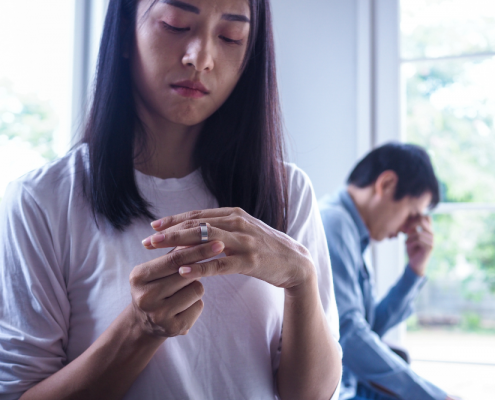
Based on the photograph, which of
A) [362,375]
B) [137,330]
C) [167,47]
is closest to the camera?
[137,330]

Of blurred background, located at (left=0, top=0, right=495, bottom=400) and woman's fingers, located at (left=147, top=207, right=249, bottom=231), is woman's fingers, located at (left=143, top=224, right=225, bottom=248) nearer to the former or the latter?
woman's fingers, located at (left=147, top=207, right=249, bottom=231)

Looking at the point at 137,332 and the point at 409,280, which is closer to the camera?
the point at 137,332

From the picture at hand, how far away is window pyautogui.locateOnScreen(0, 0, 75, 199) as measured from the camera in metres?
1.49

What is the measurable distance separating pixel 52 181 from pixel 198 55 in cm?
31

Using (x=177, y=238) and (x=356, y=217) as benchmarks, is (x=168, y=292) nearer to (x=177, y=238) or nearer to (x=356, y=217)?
(x=177, y=238)

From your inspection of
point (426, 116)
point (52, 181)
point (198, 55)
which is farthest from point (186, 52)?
point (426, 116)

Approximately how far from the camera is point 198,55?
734mm

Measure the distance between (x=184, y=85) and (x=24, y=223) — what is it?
1.06 ft

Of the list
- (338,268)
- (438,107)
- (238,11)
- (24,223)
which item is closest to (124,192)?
(24,223)

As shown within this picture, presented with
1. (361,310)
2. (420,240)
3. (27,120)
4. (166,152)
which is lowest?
(361,310)

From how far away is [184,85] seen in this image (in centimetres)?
75

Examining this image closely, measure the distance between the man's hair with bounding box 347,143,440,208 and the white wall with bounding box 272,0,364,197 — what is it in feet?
0.60

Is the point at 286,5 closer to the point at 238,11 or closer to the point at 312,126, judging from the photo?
the point at 312,126

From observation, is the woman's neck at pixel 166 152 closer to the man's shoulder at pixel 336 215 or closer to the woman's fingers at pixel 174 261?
the woman's fingers at pixel 174 261
